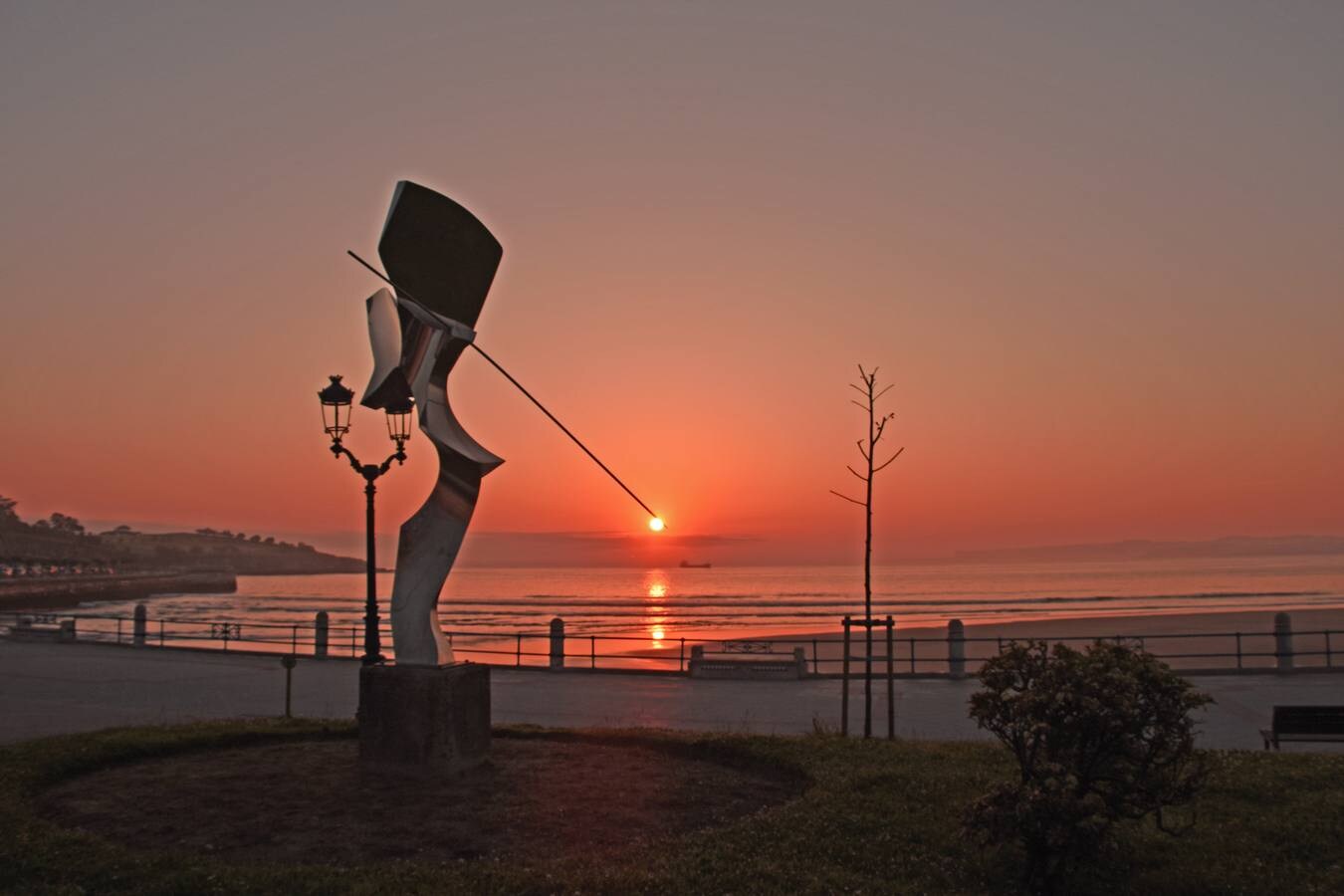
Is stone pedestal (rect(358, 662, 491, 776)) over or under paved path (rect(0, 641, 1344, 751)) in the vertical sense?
over

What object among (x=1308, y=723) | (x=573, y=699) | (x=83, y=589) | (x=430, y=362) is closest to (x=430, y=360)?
(x=430, y=362)

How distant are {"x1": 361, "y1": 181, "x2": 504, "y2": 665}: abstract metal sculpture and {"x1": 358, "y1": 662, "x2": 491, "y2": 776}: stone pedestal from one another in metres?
0.26

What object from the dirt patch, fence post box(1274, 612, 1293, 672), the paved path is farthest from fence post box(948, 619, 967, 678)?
the dirt patch

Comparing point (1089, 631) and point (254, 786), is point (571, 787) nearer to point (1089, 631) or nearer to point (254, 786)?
point (254, 786)

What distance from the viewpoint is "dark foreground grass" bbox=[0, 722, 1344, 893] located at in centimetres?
661

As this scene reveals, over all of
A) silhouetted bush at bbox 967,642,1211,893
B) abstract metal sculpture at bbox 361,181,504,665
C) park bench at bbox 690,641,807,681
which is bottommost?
park bench at bbox 690,641,807,681

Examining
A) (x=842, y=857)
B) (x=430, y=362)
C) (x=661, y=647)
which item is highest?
(x=430, y=362)

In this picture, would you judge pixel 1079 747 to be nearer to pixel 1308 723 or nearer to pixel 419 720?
pixel 419 720

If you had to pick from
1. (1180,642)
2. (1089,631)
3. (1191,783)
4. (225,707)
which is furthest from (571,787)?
(1089,631)

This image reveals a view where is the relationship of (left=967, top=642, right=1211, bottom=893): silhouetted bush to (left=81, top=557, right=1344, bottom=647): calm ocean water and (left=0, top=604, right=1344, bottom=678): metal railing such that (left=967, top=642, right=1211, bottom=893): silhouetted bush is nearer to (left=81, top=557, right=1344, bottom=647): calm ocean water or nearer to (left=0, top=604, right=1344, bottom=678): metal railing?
(left=0, top=604, right=1344, bottom=678): metal railing

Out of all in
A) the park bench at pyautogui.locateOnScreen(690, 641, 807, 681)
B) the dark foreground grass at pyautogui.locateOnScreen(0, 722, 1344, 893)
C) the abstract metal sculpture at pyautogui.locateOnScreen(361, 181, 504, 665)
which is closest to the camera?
the dark foreground grass at pyautogui.locateOnScreen(0, 722, 1344, 893)

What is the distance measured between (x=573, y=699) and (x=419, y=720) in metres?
8.18

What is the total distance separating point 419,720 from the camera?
985cm

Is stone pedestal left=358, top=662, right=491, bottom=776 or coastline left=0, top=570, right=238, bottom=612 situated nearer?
stone pedestal left=358, top=662, right=491, bottom=776
